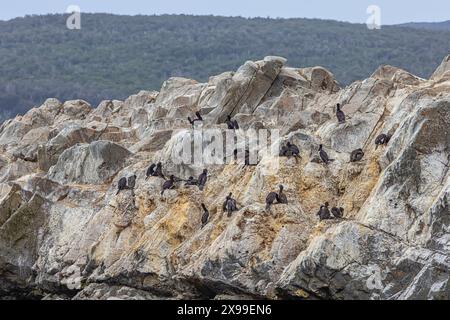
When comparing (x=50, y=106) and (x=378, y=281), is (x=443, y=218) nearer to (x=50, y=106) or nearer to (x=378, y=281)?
(x=378, y=281)

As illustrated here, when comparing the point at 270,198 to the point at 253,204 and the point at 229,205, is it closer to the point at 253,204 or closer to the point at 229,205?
the point at 253,204

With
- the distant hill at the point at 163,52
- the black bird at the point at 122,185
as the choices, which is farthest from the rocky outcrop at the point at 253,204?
the distant hill at the point at 163,52

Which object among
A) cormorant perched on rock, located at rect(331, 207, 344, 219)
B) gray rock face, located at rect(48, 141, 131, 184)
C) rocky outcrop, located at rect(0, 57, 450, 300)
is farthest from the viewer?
gray rock face, located at rect(48, 141, 131, 184)

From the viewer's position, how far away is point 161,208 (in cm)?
3769

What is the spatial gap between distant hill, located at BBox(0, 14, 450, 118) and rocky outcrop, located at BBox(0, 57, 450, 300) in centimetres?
8725

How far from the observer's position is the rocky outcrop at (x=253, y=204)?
1221 inches

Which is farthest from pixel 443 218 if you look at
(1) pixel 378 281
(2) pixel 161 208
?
(2) pixel 161 208

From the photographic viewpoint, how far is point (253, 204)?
114ft

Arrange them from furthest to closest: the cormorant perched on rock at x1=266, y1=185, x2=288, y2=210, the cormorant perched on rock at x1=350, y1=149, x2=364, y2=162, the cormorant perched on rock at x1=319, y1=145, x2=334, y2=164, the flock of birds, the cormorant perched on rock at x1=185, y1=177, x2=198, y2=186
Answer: the cormorant perched on rock at x1=185, y1=177, x2=198, y2=186 < the cormorant perched on rock at x1=319, y1=145, x2=334, y2=164 < the cormorant perched on rock at x1=350, y1=149, x2=364, y2=162 < the cormorant perched on rock at x1=266, y1=185, x2=288, y2=210 < the flock of birds

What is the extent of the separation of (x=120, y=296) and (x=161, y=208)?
139 inches

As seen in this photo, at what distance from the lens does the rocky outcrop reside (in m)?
31.0

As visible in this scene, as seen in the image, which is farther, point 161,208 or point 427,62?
point 427,62

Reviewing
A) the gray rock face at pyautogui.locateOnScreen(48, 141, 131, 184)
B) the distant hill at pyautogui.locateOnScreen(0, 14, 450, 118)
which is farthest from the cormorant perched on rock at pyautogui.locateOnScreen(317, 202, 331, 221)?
the distant hill at pyautogui.locateOnScreen(0, 14, 450, 118)

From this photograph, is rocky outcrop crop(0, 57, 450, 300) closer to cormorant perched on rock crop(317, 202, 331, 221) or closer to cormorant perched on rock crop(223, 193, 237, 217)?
cormorant perched on rock crop(223, 193, 237, 217)
